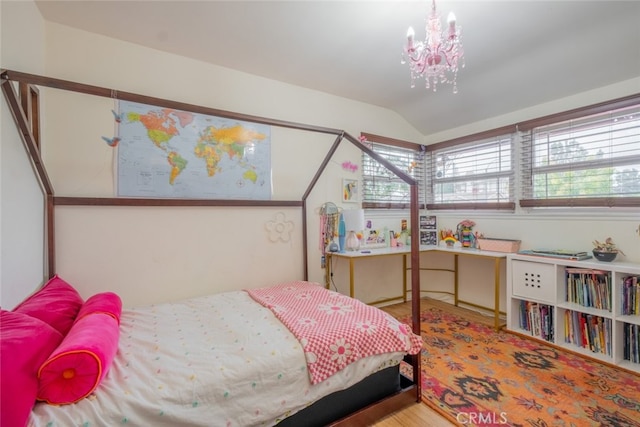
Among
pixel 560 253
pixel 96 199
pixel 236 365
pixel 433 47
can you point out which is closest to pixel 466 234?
pixel 560 253

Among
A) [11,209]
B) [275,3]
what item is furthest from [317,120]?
[11,209]

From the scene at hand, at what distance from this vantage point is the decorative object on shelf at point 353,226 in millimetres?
2902

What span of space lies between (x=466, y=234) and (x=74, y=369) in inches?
136

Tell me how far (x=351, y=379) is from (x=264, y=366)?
1.55ft

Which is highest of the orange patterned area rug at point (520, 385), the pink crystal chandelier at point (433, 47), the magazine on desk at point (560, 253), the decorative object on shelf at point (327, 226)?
the pink crystal chandelier at point (433, 47)

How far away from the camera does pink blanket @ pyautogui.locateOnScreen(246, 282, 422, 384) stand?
4.43 ft

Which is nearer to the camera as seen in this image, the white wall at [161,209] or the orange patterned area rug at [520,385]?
the orange patterned area rug at [520,385]

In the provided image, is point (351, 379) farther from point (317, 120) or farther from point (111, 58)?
point (111, 58)

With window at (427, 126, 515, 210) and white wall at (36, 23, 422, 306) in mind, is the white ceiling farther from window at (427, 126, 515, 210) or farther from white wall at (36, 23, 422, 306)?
window at (427, 126, 515, 210)

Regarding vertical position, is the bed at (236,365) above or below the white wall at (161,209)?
below

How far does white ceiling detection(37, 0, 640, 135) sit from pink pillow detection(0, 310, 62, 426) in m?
1.82

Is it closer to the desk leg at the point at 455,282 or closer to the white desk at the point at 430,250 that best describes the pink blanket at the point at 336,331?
the white desk at the point at 430,250

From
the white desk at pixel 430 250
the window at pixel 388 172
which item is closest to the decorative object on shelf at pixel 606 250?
the white desk at pixel 430 250

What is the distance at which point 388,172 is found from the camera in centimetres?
348
